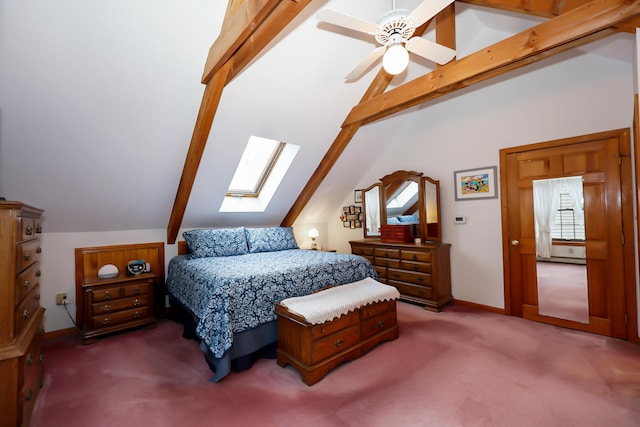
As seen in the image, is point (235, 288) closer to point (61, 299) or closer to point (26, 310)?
point (26, 310)

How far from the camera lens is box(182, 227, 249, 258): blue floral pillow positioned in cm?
345

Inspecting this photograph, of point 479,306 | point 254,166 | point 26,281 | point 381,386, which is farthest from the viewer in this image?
point 254,166

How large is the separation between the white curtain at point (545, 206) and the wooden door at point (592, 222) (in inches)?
1.8

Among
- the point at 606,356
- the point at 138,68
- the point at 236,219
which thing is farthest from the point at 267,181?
the point at 606,356

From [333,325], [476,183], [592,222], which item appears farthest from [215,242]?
[592,222]

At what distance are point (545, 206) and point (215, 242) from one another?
3798 mm

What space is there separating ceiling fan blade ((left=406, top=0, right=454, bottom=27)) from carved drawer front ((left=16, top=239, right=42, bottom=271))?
2.58 metres

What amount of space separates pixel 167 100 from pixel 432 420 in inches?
122

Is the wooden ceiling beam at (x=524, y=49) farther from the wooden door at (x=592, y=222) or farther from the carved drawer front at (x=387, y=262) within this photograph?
the carved drawer front at (x=387, y=262)

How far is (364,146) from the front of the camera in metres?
4.22

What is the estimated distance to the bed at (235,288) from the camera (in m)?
2.18

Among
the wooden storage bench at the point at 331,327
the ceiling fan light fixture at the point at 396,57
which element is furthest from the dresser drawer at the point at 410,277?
the ceiling fan light fixture at the point at 396,57

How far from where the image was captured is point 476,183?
353cm

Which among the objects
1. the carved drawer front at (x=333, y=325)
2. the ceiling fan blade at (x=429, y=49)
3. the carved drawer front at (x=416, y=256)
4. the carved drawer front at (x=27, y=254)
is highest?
the ceiling fan blade at (x=429, y=49)
